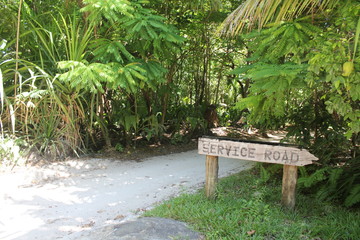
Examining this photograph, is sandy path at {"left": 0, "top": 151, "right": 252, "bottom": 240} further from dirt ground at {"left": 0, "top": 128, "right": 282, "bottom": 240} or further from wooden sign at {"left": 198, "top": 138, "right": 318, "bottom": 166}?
wooden sign at {"left": 198, "top": 138, "right": 318, "bottom": 166}

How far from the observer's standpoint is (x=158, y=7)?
7566 mm

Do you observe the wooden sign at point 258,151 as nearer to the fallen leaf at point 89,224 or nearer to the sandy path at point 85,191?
the sandy path at point 85,191

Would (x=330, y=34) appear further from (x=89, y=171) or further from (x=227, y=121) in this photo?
(x=227, y=121)

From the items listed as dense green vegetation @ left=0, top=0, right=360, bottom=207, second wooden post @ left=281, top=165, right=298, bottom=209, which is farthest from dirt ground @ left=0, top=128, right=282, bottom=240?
second wooden post @ left=281, top=165, right=298, bottom=209

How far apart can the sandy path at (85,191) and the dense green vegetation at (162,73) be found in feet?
2.31

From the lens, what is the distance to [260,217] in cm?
361

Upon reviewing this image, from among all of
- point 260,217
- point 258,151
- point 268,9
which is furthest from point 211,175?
point 268,9

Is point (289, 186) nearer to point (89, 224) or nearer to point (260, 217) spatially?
point (260, 217)

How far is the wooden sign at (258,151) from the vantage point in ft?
12.5

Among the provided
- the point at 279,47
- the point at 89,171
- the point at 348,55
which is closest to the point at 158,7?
the point at 89,171

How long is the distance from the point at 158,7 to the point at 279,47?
4.63 m

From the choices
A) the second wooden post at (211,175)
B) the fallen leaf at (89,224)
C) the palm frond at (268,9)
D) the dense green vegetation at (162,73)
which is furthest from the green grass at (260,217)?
the palm frond at (268,9)

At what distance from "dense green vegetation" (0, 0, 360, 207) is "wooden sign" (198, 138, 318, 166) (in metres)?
0.54

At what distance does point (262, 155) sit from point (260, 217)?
2.49ft
